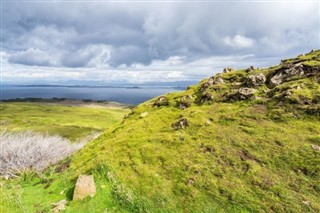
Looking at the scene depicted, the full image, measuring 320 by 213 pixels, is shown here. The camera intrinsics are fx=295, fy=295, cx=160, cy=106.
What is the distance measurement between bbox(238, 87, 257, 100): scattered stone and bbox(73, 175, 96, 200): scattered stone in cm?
1252

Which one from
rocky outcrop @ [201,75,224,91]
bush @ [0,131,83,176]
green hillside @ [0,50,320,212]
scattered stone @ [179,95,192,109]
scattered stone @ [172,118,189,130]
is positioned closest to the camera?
green hillside @ [0,50,320,212]

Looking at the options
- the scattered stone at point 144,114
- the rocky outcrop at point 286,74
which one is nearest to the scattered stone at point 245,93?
the rocky outcrop at point 286,74

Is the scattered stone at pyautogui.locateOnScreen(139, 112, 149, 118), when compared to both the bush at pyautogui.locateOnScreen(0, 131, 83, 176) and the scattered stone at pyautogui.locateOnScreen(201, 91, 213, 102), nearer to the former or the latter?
the scattered stone at pyautogui.locateOnScreen(201, 91, 213, 102)

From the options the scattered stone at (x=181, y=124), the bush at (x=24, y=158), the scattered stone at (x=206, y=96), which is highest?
the scattered stone at (x=206, y=96)

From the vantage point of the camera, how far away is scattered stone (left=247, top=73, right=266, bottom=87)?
920 inches

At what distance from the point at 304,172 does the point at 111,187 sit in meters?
10.7

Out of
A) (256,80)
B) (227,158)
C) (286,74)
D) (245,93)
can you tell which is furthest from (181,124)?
(286,74)

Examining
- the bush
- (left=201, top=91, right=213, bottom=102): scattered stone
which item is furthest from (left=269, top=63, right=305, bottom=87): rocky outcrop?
the bush

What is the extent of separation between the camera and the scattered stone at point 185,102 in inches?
1005

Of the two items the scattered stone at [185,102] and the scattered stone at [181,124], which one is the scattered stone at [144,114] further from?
the scattered stone at [181,124]

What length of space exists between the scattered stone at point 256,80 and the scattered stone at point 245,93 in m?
0.94

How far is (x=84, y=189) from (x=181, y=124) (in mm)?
8223

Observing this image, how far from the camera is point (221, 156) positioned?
17641 mm

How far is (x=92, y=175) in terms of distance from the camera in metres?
18.7
